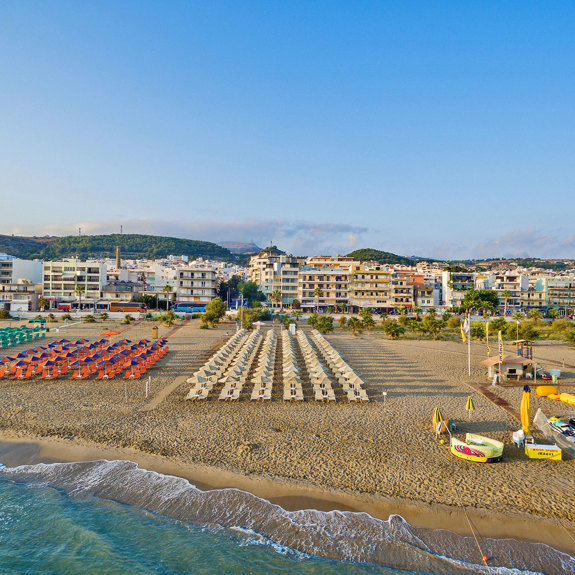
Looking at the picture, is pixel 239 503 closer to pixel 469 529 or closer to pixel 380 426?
pixel 469 529

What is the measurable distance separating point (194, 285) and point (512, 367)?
5676 centimetres

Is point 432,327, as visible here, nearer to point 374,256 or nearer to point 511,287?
point 511,287

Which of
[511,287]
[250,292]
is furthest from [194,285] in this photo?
[511,287]

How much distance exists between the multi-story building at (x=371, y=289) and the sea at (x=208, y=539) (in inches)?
2409

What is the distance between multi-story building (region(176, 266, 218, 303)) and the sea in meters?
60.2

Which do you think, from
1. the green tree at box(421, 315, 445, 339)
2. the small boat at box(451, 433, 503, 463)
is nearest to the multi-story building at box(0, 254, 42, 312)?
the green tree at box(421, 315, 445, 339)

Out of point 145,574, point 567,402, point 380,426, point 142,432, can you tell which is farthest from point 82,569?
point 567,402

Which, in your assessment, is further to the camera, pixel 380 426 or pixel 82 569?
pixel 380 426

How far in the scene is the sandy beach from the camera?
9.71 m

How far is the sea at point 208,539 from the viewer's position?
27.0 ft

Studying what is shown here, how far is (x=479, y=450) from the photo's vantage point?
38.2 feet

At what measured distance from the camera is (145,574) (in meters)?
8.47

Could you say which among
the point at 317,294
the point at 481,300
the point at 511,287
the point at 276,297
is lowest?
the point at 276,297

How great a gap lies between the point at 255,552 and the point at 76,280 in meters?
69.2
